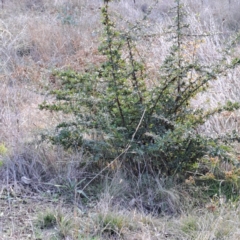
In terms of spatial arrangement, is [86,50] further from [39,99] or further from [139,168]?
[139,168]

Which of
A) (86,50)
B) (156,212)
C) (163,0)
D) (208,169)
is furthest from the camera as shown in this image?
(163,0)

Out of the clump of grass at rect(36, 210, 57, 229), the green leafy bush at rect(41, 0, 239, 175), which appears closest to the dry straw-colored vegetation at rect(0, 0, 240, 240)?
the clump of grass at rect(36, 210, 57, 229)

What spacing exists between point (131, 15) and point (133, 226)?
713 centimetres

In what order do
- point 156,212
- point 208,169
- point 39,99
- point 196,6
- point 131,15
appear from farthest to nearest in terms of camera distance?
point 196,6 → point 131,15 → point 39,99 → point 208,169 → point 156,212

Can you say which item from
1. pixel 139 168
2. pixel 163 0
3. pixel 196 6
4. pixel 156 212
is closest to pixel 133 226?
pixel 156 212

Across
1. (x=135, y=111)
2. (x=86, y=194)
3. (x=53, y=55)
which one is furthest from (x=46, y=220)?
(x=53, y=55)

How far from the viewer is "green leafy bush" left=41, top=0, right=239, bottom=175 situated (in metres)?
3.57

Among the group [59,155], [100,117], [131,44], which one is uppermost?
[131,44]

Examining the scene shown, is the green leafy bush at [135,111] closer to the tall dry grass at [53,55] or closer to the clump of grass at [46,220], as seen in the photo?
the tall dry grass at [53,55]

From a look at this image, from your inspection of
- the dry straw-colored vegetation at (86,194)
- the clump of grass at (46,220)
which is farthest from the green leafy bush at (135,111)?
the clump of grass at (46,220)

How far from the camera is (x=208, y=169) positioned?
3.88m

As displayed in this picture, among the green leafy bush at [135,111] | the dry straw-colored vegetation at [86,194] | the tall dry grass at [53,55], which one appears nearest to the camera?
the dry straw-colored vegetation at [86,194]

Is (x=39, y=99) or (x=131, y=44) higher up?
(x=131, y=44)

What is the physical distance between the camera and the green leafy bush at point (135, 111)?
11.7 feet
